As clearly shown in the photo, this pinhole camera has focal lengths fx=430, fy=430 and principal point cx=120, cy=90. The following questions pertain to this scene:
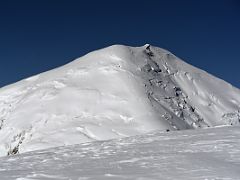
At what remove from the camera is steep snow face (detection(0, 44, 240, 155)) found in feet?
136

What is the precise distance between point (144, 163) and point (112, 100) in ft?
130

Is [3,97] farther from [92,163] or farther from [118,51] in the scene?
[92,163]

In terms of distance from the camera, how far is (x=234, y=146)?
36.6 feet

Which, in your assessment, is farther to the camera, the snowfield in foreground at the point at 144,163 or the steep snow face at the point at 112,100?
the steep snow face at the point at 112,100

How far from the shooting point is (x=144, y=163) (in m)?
9.19

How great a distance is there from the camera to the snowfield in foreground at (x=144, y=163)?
7.63m

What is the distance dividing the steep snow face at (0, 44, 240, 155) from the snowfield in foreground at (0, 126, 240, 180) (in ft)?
81.6

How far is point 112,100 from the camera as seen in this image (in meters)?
48.8

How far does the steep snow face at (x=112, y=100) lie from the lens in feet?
136

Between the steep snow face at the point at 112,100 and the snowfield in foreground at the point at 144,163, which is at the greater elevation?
the steep snow face at the point at 112,100

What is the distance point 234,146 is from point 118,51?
5094 cm

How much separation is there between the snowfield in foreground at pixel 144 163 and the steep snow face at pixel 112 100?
24.9m

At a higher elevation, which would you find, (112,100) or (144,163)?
(112,100)

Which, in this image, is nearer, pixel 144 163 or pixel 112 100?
pixel 144 163
